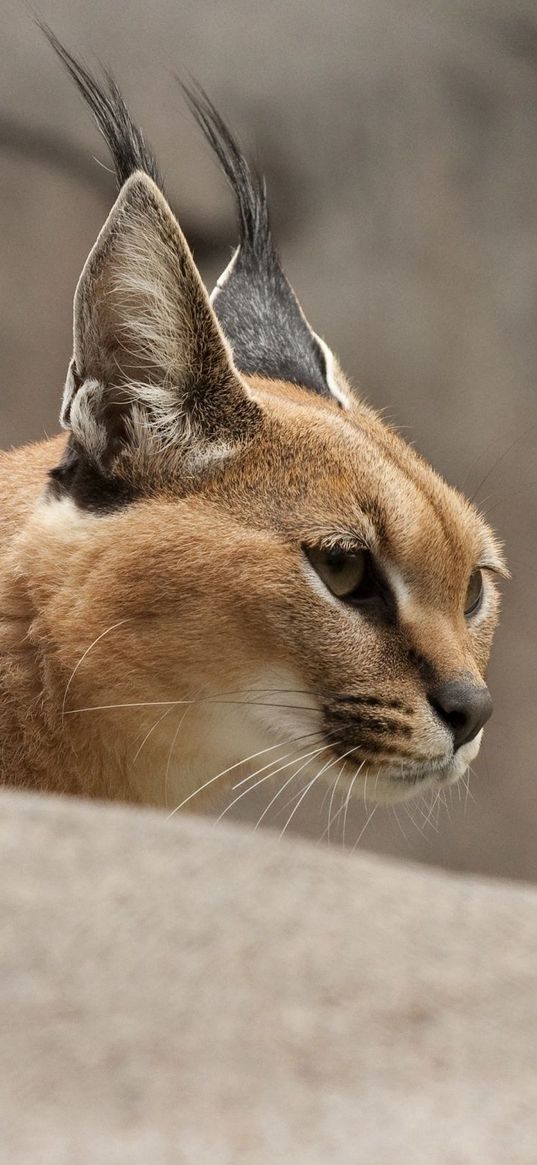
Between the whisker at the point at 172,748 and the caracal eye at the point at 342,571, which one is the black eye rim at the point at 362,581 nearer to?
the caracal eye at the point at 342,571

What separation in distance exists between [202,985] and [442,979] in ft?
0.43

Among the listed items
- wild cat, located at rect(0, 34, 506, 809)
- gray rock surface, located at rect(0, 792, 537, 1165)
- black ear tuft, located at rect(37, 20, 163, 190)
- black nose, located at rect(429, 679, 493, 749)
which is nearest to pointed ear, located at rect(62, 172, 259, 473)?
wild cat, located at rect(0, 34, 506, 809)

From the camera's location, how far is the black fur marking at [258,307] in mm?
2195

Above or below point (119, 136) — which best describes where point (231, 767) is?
below

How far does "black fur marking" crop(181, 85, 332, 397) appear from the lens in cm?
220

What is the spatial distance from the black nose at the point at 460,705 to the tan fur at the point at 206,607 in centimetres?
2

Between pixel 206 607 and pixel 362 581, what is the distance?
213 millimetres

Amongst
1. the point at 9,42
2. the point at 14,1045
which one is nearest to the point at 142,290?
the point at 14,1045

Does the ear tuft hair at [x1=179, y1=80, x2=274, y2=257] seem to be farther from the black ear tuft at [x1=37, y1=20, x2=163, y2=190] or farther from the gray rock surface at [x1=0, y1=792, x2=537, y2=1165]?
the gray rock surface at [x1=0, y1=792, x2=537, y2=1165]

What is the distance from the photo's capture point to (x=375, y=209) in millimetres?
3248

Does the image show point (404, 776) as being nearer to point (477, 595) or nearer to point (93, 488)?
point (477, 595)

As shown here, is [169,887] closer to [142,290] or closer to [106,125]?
[142,290]

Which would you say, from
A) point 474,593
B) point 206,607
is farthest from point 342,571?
point 474,593

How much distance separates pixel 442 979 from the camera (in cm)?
72
